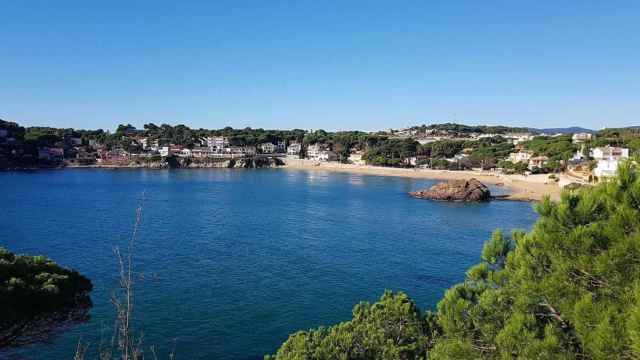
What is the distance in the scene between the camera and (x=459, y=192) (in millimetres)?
49688

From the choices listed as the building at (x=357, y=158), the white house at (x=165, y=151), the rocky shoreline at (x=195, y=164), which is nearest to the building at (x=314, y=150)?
the building at (x=357, y=158)

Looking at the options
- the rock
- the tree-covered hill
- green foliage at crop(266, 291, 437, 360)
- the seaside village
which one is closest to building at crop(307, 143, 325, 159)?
the seaside village

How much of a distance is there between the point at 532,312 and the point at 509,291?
55cm

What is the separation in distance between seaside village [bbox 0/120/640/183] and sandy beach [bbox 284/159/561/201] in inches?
118

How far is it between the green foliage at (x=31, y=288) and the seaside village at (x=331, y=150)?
5686 cm

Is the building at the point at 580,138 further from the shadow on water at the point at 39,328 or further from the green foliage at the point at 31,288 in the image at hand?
the shadow on water at the point at 39,328

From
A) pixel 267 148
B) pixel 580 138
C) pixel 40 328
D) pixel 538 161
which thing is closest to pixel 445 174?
pixel 538 161

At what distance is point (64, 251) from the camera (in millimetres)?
25031

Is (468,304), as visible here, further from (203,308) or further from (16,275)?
(203,308)

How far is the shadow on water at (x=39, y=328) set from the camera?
9156mm

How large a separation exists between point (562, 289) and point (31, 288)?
9.61 metres

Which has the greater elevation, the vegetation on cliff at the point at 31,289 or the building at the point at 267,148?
the building at the point at 267,148

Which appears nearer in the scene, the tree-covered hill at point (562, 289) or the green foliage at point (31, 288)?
the tree-covered hill at point (562, 289)

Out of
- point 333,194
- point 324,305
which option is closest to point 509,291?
point 324,305
